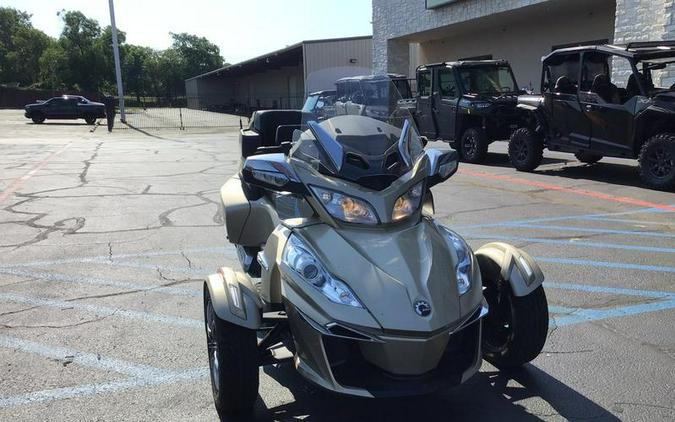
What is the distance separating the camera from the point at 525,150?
1215cm

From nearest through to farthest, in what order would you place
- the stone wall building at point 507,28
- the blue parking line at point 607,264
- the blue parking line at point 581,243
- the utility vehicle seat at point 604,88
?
the blue parking line at point 607,264, the blue parking line at point 581,243, the utility vehicle seat at point 604,88, the stone wall building at point 507,28

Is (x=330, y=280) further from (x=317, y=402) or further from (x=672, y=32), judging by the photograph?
(x=672, y=32)

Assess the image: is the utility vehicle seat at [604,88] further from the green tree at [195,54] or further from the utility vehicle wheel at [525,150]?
the green tree at [195,54]

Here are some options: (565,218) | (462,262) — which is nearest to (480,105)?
(565,218)

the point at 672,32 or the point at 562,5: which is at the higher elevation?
the point at 562,5

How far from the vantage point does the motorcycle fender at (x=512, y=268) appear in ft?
10.4

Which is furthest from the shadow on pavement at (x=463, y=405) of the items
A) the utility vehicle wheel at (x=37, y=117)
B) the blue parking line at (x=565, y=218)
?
the utility vehicle wheel at (x=37, y=117)

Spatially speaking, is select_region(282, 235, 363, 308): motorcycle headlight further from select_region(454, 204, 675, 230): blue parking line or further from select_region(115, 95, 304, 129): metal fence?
select_region(115, 95, 304, 129): metal fence

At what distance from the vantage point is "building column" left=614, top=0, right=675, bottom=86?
47.6 feet

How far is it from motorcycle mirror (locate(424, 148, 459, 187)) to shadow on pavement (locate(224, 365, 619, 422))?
1271 millimetres

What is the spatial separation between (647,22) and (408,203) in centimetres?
1615

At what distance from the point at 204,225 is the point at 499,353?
5.32 meters

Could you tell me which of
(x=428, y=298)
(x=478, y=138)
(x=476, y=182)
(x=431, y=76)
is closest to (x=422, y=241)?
(x=428, y=298)

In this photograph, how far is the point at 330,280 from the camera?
2617 mm
